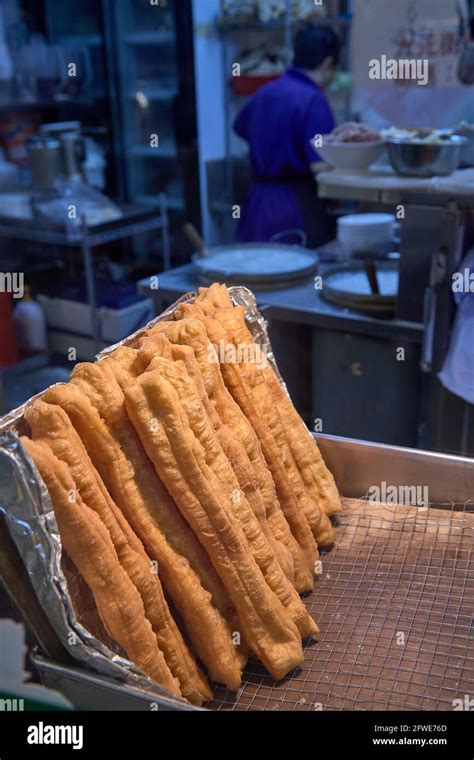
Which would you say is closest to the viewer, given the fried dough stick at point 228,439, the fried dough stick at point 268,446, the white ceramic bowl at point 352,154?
the fried dough stick at point 228,439

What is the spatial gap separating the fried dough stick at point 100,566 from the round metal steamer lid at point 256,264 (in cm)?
169

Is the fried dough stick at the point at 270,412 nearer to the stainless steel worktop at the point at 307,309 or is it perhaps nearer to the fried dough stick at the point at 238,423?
the fried dough stick at the point at 238,423

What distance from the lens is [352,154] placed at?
2539 millimetres

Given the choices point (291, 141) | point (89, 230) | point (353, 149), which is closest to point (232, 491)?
point (353, 149)

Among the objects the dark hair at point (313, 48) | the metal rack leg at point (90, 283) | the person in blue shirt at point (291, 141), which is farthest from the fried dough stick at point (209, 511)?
the dark hair at point (313, 48)

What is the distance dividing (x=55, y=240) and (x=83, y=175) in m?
0.61

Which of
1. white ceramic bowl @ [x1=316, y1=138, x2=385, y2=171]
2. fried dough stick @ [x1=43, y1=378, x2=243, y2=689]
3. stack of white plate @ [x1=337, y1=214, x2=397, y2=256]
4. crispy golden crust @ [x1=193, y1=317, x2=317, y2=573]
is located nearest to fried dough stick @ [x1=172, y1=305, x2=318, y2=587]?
crispy golden crust @ [x1=193, y1=317, x2=317, y2=573]

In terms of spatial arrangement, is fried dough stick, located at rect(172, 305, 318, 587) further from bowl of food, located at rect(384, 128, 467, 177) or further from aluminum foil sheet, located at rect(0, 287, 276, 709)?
bowl of food, located at rect(384, 128, 467, 177)

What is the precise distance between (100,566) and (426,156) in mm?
1794

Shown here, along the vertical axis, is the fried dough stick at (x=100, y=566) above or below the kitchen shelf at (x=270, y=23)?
A: below

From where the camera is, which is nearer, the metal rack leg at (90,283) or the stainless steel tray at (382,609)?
the stainless steel tray at (382,609)

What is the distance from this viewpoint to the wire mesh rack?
1084mm

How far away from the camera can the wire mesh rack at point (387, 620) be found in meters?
1.08
